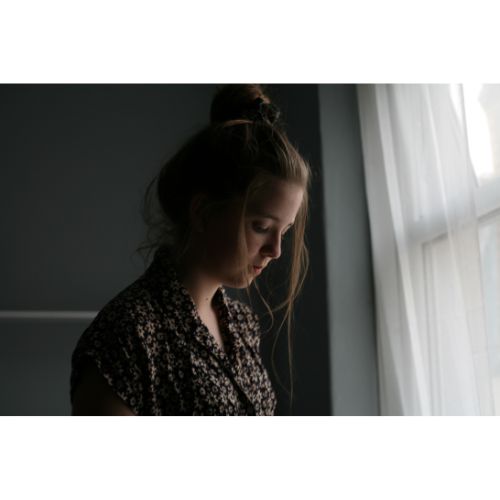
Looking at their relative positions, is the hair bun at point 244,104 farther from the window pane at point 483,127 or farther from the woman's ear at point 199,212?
the window pane at point 483,127

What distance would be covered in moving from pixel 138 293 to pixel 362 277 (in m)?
1.16

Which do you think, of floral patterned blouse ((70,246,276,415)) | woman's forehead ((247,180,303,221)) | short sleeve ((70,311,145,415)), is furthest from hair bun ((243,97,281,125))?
short sleeve ((70,311,145,415))

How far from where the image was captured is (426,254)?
161 centimetres

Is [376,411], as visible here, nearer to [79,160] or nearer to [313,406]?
[313,406]

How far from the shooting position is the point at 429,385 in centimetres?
153

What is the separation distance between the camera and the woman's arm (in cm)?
78

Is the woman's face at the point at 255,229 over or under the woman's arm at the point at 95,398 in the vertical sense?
over

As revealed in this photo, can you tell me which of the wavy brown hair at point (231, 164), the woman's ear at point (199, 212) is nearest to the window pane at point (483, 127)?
the wavy brown hair at point (231, 164)

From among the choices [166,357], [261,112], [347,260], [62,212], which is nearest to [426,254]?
[347,260]

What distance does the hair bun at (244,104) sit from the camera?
104cm

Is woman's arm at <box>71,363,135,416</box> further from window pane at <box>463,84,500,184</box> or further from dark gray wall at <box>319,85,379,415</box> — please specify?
dark gray wall at <box>319,85,379,415</box>

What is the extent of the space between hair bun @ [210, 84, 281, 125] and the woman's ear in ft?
0.54

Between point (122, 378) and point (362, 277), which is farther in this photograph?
point (362, 277)
